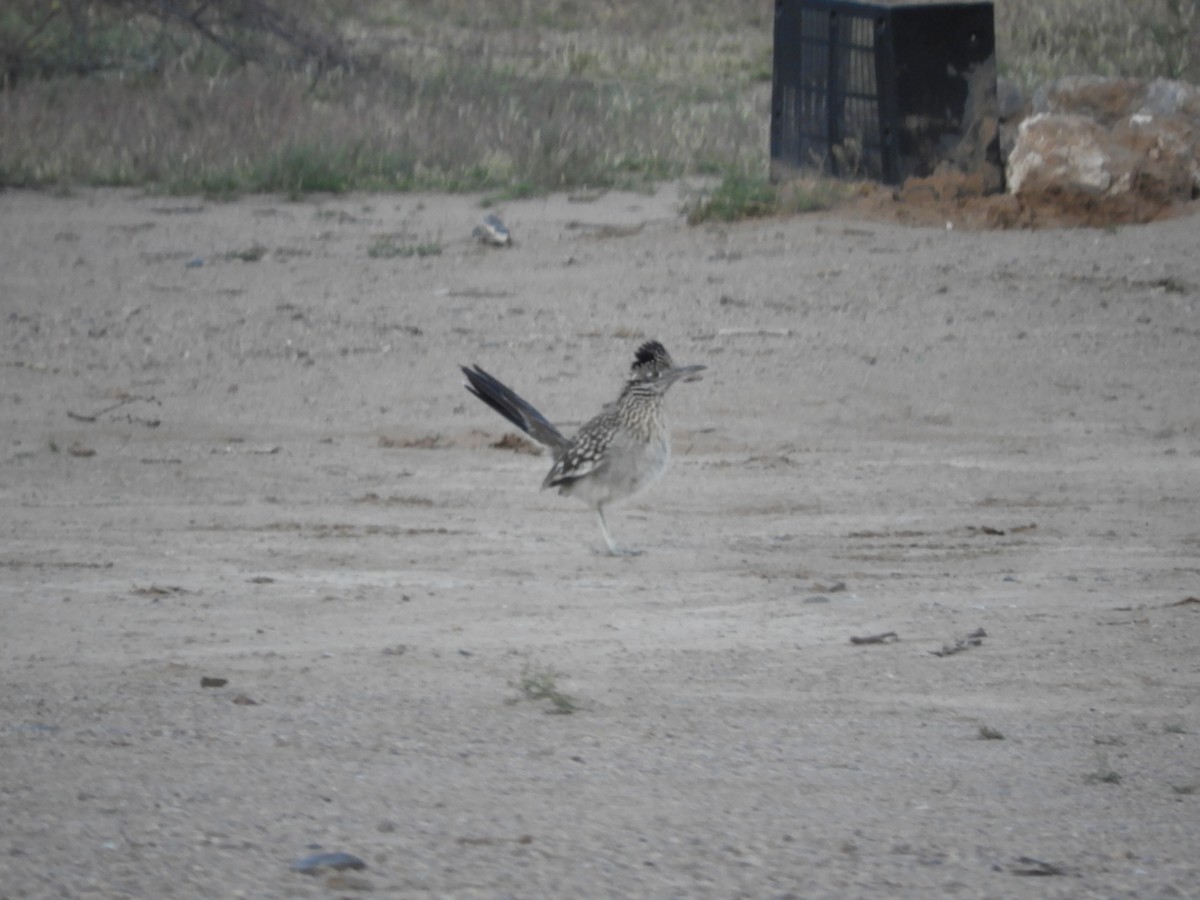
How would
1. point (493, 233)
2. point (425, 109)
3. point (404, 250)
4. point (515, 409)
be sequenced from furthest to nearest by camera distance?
1. point (425, 109)
2. point (493, 233)
3. point (404, 250)
4. point (515, 409)

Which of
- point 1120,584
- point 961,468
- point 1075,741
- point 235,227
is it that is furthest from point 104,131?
point 1075,741

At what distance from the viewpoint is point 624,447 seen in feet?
25.2

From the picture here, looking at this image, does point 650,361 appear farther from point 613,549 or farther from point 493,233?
point 493,233

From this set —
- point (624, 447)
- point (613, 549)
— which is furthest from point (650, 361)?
point (613, 549)

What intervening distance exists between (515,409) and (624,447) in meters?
1.07

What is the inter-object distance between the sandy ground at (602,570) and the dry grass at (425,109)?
8.32 feet

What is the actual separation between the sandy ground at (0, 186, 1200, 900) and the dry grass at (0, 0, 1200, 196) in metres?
2.54

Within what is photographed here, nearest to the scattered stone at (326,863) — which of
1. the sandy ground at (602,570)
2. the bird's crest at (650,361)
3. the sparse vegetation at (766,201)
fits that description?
the sandy ground at (602,570)

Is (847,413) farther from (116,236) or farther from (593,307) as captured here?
(116,236)

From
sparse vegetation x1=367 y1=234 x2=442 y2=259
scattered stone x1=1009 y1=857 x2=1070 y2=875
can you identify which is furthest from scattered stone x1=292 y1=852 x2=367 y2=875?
sparse vegetation x1=367 y1=234 x2=442 y2=259

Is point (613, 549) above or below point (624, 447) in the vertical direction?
below

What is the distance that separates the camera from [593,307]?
13.2 meters

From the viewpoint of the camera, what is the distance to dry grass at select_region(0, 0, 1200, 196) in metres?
18.3

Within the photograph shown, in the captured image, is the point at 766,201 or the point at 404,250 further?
the point at 766,201
